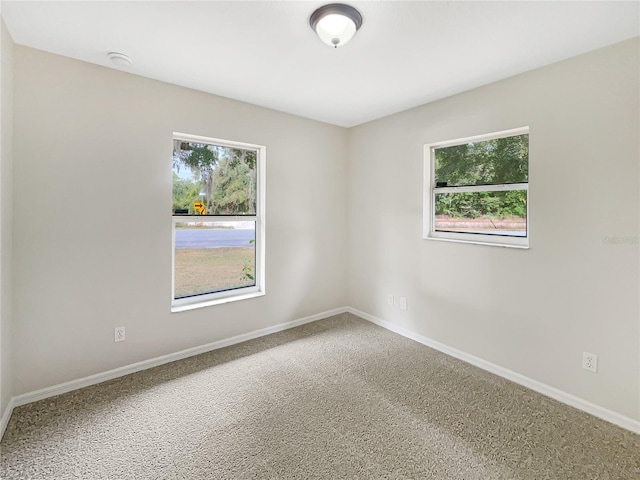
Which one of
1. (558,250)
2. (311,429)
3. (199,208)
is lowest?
(311,429)

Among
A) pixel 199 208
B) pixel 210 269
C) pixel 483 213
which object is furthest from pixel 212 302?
pixel 483 213

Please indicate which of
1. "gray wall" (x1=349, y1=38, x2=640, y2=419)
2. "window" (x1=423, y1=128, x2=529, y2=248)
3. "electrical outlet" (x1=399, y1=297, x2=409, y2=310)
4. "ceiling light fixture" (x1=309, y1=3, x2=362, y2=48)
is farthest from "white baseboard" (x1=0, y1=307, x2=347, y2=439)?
"ceiling light fixture" (x1=309, y1=3, x2=362, y2=48)

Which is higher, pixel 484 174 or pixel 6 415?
pixel 484 174

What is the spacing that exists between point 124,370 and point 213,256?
119 cm

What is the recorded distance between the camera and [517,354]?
2.45m

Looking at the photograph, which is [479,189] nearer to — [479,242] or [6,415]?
[479,242]

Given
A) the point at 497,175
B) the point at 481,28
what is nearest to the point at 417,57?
the point at 481,28

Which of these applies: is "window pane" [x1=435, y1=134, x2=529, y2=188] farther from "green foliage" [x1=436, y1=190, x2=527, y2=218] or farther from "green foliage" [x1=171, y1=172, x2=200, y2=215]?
"green foliage" [x1=171, y1=172, x2=200, y2=215]

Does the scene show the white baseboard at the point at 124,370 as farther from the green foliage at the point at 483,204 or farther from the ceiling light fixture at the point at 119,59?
the ceiling light fixture at the point at 119,59

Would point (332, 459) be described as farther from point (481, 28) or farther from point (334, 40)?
point (481, 28)

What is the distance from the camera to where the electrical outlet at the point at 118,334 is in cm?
243

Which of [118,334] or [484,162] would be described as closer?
[118,334]

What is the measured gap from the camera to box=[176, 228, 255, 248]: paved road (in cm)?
284

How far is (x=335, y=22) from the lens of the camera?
1675 mm
